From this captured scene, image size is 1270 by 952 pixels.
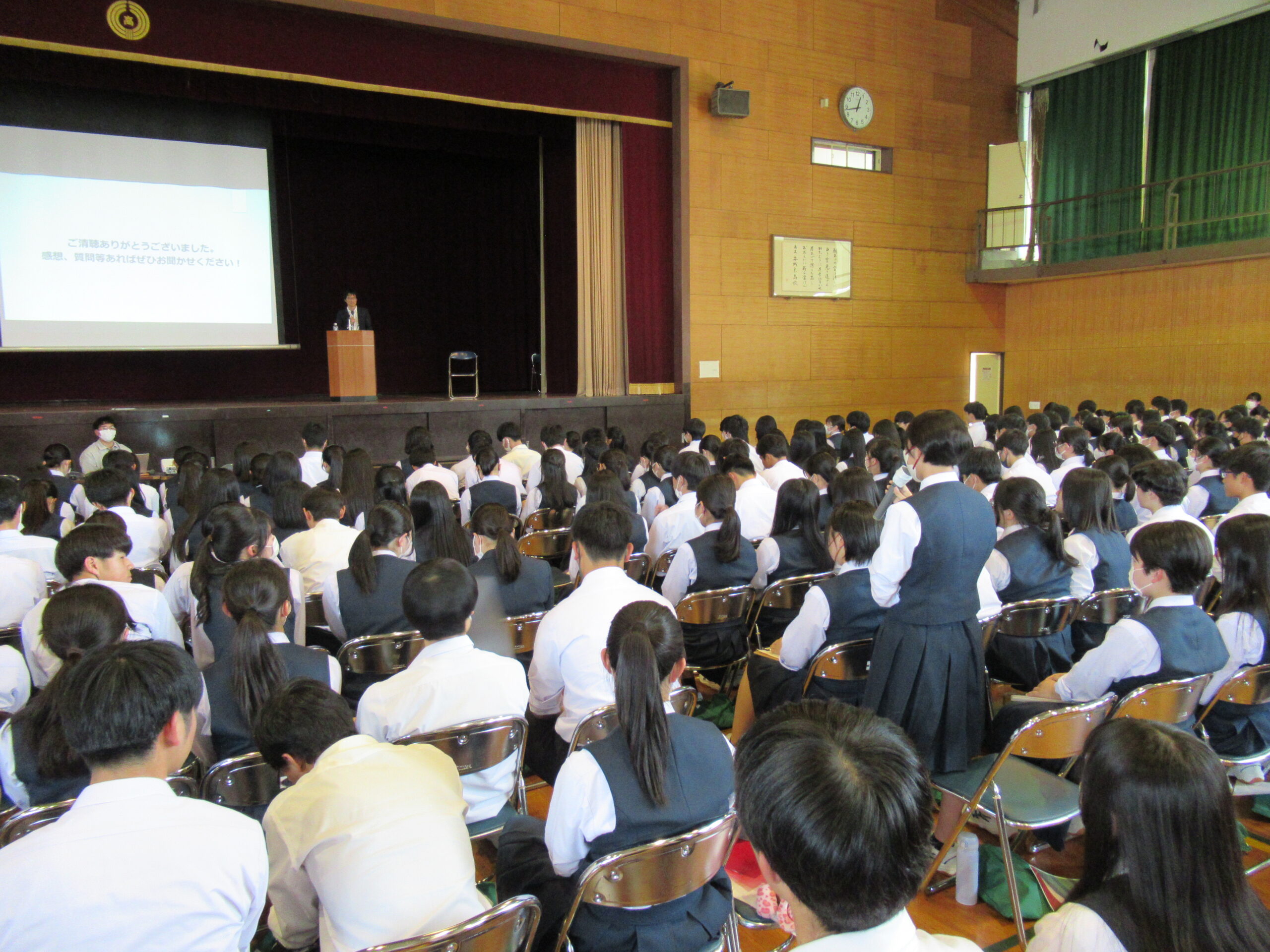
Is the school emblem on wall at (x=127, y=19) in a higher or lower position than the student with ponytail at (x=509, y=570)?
higher

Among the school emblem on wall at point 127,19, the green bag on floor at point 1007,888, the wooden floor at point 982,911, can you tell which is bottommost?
the wooden floor at point 982,911

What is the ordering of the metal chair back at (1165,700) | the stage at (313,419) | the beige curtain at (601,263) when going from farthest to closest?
the beige curtain at (601,263), the stage at (313,419), the metal chair back at (1165,700)

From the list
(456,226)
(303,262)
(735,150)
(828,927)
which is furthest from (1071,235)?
(828,927)

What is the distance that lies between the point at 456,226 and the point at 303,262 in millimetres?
2257

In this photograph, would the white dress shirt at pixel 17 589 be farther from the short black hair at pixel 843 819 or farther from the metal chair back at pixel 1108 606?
the metal chair back at pixel 1108 606

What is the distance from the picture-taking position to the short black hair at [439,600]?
2.27 meters

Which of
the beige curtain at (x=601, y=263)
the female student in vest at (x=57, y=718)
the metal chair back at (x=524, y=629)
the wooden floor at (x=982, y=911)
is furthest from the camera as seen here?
the beige curtain at (x=601, y=263)

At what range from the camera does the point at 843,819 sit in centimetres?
94

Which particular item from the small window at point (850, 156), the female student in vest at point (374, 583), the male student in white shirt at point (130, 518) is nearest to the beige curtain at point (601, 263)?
the small window at point (850, 156)

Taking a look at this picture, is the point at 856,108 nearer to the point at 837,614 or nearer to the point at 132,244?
the point at 132,244

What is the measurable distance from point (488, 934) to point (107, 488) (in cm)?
350

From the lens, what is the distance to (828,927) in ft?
3.18

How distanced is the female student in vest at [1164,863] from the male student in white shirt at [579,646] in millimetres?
1306

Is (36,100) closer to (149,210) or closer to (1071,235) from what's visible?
(149,210)
